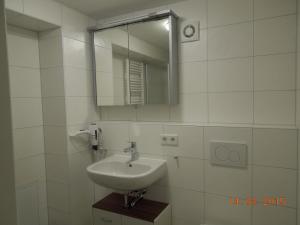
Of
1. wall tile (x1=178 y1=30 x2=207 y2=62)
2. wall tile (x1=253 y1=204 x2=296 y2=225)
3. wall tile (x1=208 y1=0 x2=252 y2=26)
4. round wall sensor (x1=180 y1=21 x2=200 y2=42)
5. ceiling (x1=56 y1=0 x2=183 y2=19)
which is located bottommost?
wall tile (x1=253 y1=204 x2=296 y2=225)

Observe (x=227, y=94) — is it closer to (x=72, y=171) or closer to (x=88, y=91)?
(x=88, y=91)

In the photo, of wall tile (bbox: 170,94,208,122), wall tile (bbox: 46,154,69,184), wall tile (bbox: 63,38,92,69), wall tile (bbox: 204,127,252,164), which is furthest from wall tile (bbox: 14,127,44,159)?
wall tile (bbox: 204,127,252,164)

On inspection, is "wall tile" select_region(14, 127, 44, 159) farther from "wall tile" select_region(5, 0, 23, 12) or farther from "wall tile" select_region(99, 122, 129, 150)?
"wall tile" select_region(5, 0, 23, 12)

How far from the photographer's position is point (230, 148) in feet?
5.28

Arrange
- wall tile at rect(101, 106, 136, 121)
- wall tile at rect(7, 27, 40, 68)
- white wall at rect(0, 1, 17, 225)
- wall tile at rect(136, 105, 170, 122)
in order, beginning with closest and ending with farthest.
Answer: white wall at rect(0, 1, 17, 225), wall tile at rect(7, 27, 40, 68), wall tile at rect(136, 105, 170, 122), wall tile at rect(101, 106, 136, 121)

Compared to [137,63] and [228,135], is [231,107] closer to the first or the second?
[228,135]

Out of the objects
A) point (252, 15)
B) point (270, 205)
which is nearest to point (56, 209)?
point (270, 205)

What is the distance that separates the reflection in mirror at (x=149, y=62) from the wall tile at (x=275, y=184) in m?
0.94

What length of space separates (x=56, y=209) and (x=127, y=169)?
0.83m

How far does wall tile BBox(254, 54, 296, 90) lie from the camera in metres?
1.53

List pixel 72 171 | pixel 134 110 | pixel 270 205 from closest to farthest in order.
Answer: pixel 270 205 → pixel 72 171 → pixel 134 110

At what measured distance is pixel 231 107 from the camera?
172 centimetres

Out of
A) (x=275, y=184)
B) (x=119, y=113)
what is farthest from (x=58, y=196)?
(x=275, y=184)

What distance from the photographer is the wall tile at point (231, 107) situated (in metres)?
1.67
